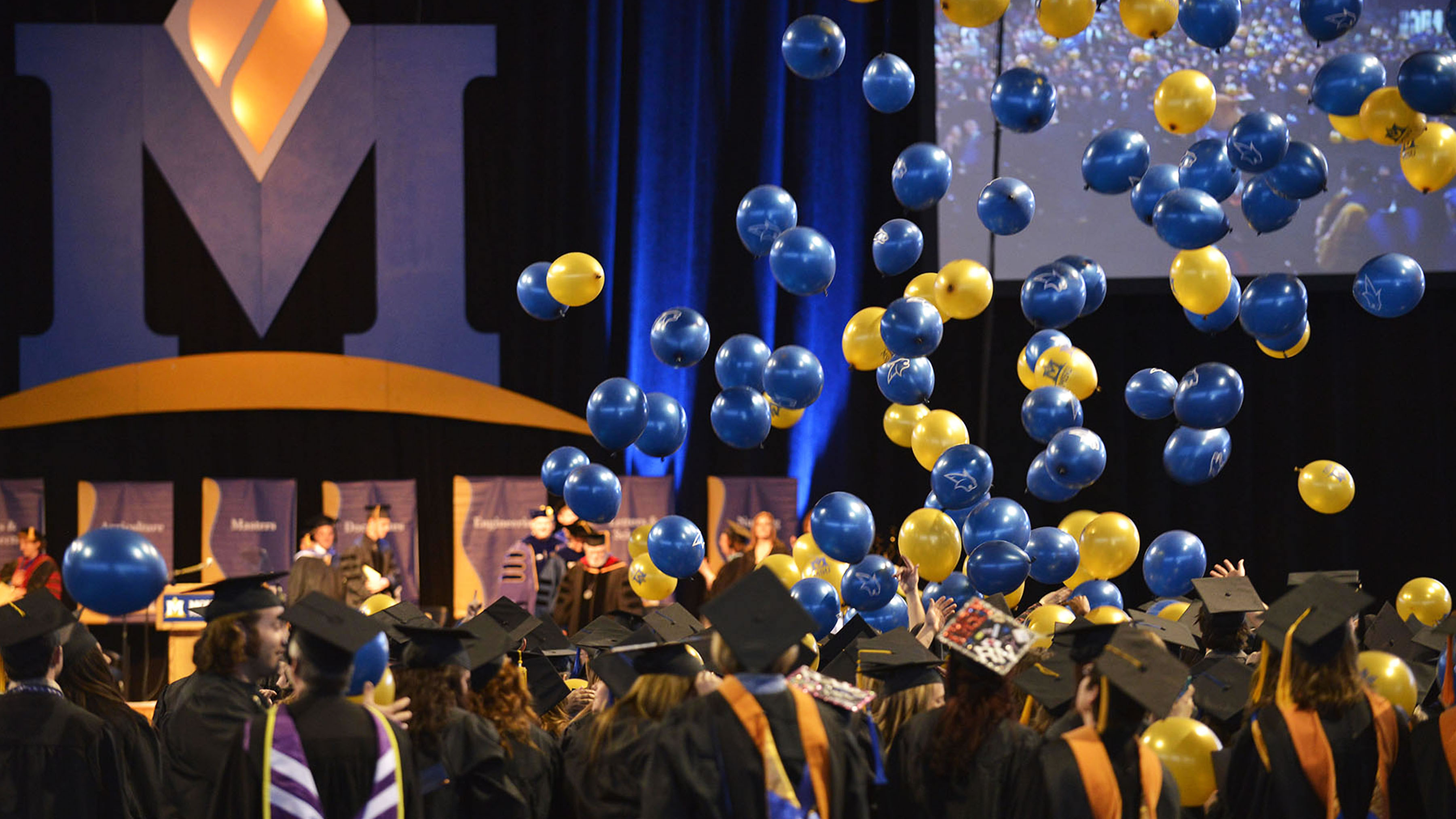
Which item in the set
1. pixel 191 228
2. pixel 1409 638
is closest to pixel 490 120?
pixel 191 228

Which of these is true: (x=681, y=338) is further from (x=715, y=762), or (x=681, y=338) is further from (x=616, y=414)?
(x=715, y=762)

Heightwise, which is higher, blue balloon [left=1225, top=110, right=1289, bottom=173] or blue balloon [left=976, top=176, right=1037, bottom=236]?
blue balloon [left=1225, top=110, right=1289, bottom=173]

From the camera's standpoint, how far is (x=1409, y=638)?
5.10 m

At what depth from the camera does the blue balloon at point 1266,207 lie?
6.34 meters

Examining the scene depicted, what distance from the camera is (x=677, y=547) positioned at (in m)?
6.45

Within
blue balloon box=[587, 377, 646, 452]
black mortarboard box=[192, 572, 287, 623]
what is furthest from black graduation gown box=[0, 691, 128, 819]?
blue balloon box=[587, 377, 646, 452]

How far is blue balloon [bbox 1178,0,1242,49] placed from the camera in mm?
6039

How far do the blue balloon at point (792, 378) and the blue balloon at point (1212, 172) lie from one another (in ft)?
6.38

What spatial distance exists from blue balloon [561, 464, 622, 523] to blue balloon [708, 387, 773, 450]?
58 centimetres

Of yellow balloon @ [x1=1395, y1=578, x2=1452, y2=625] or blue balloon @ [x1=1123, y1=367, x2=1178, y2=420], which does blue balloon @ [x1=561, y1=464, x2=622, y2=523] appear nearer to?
blue balloon @ [x1=1123, y1=367, x2=1178, y2=420]

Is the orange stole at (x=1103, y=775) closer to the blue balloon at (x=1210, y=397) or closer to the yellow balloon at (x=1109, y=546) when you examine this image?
the yellow balloon at (x=1109, y=546)

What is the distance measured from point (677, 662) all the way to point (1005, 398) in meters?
7.20

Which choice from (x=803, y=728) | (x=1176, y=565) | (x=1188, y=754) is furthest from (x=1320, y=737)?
(x=1176, y=565)

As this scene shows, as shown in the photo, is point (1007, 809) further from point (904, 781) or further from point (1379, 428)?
point (1379, 428)
